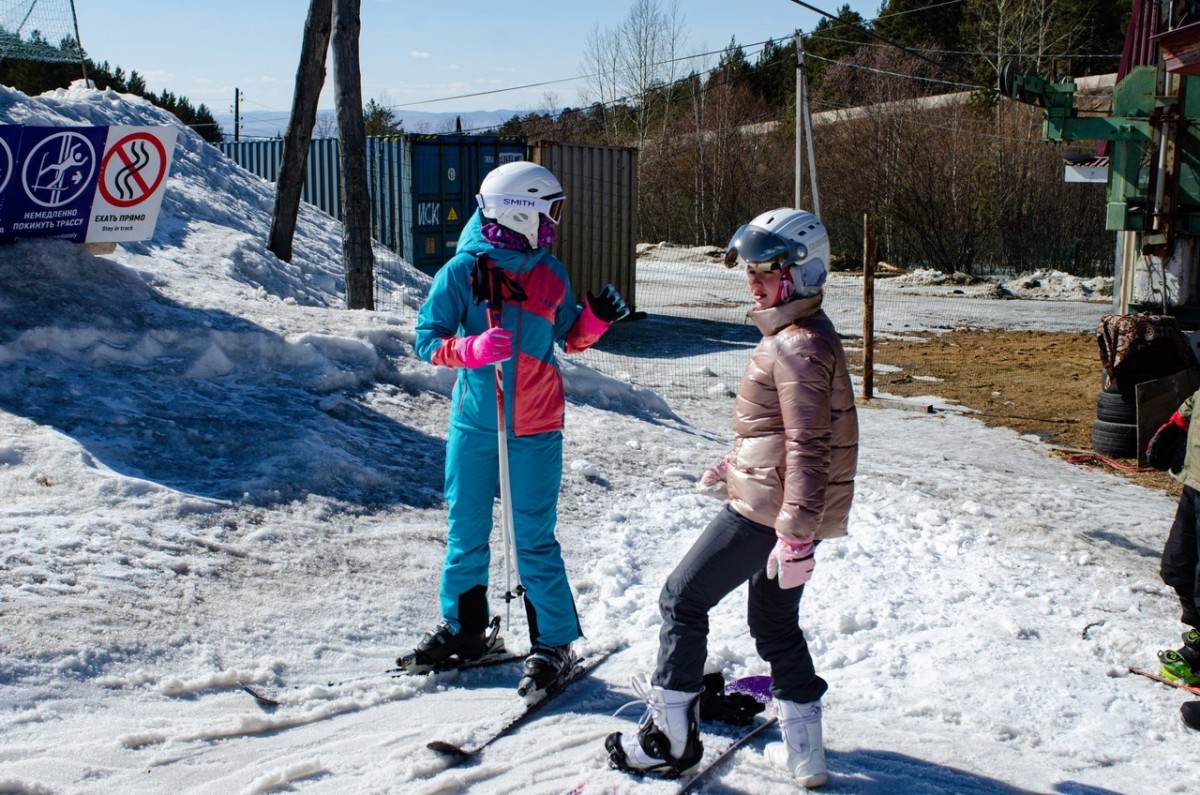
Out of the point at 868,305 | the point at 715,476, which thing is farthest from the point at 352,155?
the point at 715,476

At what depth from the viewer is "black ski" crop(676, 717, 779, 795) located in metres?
3.42

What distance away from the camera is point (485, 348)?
385cm

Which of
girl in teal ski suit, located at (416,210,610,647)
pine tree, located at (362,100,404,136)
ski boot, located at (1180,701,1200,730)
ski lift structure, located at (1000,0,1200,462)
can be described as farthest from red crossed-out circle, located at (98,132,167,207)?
pine tree, located at (362,100,404,136)

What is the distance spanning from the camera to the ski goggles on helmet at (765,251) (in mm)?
3307

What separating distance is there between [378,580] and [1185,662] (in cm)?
353

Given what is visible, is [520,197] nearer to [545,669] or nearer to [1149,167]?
[545,669]

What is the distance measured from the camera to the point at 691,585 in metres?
3.36

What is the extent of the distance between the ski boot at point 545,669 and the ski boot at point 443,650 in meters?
0.24

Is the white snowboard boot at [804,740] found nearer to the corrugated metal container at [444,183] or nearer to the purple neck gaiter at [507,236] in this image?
the purple neck gaiter at [507,236]

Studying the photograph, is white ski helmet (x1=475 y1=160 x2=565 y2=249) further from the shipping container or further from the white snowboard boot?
the shipping container

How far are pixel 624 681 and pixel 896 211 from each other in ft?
99.5

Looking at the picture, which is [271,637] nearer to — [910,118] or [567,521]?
[567,521]

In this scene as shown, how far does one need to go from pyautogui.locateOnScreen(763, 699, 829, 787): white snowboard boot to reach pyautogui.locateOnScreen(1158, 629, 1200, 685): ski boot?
1.89m

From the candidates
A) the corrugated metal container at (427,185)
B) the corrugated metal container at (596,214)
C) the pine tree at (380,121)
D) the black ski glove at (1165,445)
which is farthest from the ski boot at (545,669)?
the pine tree at (380,121)
